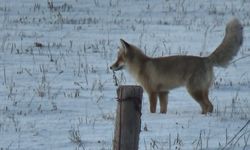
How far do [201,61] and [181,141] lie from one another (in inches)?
100

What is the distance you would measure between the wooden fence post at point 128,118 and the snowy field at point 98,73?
1.13 m

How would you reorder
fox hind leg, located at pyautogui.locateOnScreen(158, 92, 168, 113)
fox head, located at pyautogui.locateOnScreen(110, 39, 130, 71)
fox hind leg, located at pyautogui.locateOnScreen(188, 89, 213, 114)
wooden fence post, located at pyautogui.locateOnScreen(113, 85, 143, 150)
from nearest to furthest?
wooden fence post, located at pyautogui.locateOnScreen(113, 85, 143, 150), fox hind leg, located at pyautogui.locateOnScreen(188, 89, 213, 114), fox hind leg, located at pyautogui.locateOnScreen(158, 92, 168, 113), fox head, located at pyautogui.locateOnScreen(110, 39, 130, 71)

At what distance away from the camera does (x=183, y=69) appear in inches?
400

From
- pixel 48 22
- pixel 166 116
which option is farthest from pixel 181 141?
pixel 48 22

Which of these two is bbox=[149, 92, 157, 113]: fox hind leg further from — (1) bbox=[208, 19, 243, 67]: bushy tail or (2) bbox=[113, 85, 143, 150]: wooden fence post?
(2) bbox=[113, 85, 143, 150]: wooden fence post

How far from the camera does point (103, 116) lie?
935 centimetres

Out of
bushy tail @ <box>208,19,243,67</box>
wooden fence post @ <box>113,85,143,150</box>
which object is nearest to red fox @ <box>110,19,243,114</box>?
bushy tail @ <box>208,19,243,67</box>

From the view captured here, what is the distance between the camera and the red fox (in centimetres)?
1004

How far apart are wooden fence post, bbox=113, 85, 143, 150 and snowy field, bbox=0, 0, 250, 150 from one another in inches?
Result: 44.6

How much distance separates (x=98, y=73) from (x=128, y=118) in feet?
25.5

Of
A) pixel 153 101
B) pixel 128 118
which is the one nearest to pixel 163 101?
pixel 153 101

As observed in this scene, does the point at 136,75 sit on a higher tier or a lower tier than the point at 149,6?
lower

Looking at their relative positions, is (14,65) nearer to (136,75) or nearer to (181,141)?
(136,75)

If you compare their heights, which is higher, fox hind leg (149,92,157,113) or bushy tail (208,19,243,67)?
bushy tail (208,19,243,67)
